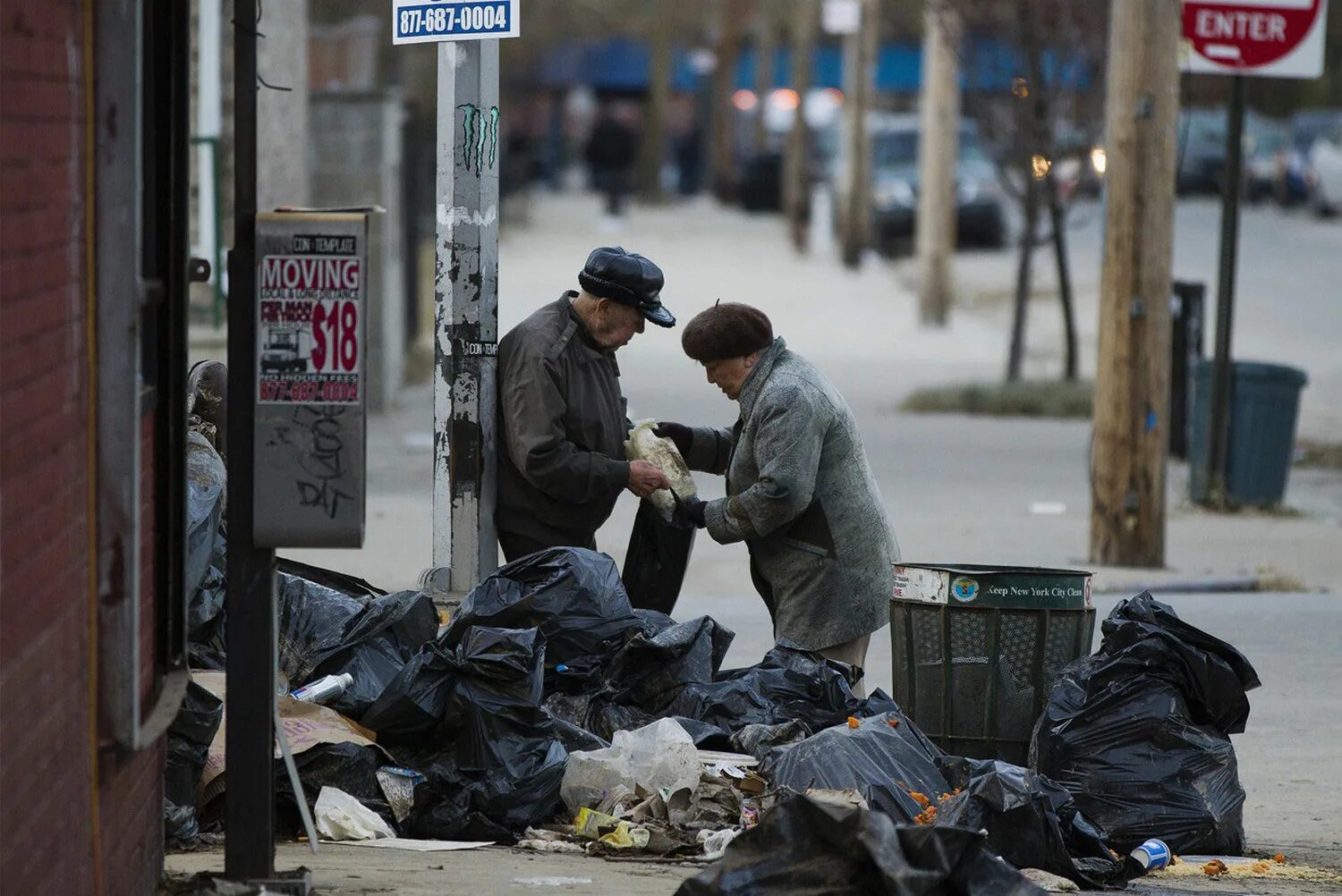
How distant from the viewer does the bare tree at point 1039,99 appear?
18094 mm

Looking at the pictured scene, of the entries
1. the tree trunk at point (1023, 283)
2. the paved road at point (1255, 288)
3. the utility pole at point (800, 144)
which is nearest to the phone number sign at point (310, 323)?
the paved road at point (1255, 288)

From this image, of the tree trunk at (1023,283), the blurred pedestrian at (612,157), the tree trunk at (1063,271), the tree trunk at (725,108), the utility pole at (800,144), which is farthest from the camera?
the tree trunk at (725,108)

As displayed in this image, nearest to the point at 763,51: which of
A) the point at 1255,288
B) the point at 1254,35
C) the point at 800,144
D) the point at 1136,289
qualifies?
the point at 800,144

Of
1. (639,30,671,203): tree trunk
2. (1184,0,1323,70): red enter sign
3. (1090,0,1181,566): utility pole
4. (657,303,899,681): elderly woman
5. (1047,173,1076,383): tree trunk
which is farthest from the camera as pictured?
(639,30,671,203): tree trunk

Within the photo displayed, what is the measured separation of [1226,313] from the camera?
1238 cm

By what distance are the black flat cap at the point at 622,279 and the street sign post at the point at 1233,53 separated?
6.77 m

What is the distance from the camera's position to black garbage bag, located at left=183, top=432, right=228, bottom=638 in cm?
584

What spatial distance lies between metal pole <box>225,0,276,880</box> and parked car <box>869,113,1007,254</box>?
30.6 meters

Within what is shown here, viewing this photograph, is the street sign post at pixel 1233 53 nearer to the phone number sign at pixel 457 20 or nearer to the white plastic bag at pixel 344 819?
the phone number sign at pixel 457 20

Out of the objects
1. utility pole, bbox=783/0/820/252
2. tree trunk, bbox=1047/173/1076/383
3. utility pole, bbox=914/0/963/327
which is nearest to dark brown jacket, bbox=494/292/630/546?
tree trunk, bbox=1047/173/1076/383

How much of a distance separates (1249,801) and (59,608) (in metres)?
4.40

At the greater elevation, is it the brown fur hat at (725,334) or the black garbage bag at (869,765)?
the brown fur hat at (725,334)

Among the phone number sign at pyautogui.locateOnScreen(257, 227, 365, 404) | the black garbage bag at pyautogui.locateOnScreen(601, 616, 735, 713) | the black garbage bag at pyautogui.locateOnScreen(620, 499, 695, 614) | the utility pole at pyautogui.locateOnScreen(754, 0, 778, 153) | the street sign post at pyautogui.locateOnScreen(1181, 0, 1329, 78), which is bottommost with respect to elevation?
the black garbage bag at pyautogui.locateOnScreen(601, 616, 735, 713)

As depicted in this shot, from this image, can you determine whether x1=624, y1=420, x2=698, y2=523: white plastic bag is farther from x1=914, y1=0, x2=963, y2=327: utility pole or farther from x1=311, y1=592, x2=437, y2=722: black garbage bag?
x1=914, y1=0, x2=963, y2=327: utility pole
